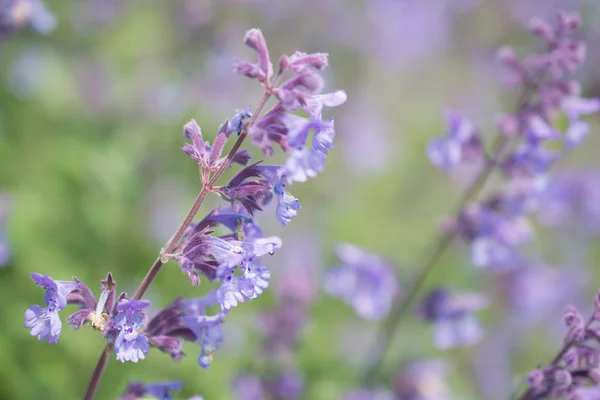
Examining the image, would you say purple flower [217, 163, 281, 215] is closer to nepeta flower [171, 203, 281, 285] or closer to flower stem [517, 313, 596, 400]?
nepeta flower [171, 203, 281, 285]

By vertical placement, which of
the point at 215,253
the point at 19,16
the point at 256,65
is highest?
the point at 19,16

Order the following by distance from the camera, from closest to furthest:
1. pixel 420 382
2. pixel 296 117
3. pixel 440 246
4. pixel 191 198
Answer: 1. pixel 296 117
2. pixel 440 246
3. pixel 420 382
4. pixel 191 198

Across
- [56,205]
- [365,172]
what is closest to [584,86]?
[365,172]

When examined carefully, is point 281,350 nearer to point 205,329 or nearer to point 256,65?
point 205,329

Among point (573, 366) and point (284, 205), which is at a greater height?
point (284, 205)

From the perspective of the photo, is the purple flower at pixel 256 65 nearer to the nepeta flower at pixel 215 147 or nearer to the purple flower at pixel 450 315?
the nepeta flower at pixel 215 147

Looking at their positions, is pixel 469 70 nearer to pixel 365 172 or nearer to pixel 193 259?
pixel 365 172

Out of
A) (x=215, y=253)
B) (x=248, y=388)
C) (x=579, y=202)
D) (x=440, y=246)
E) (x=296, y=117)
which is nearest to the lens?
(x=296, y=117)

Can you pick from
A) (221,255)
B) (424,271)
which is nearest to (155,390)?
(221,255)
